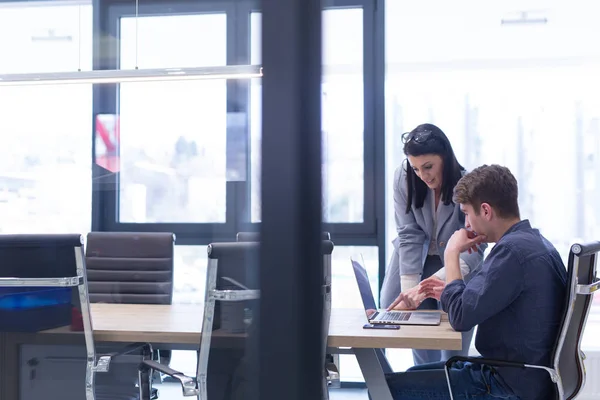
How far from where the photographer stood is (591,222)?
115 inches

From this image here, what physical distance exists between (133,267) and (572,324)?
155cm

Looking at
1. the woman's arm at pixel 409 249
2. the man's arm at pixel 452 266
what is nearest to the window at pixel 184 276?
the woman's arm at pixel 409 249

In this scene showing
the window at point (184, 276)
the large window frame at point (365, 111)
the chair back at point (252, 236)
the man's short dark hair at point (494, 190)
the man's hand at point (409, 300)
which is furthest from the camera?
the large window frame at point (365, 111)

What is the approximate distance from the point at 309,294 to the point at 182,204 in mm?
2027

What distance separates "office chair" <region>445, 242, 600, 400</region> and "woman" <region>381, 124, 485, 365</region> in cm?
39

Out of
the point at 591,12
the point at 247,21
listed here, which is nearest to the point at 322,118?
the point at 247,21

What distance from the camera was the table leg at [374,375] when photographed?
5.01ft

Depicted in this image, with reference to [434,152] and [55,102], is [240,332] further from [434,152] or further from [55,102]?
[55,102]

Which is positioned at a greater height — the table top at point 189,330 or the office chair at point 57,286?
the office chair at point 57,286

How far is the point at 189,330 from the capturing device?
1504 mm

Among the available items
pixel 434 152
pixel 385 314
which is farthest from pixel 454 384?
pixel 434 152

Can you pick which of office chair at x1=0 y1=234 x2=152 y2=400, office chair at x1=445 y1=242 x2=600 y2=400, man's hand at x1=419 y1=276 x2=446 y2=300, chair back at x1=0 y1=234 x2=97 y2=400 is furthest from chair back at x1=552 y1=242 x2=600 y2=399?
chair back at x1=0 y1=234 x2=97 y2=400

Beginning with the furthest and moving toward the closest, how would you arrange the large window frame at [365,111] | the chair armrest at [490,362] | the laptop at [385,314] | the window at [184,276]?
the large window frame at [365,111]
the window at [184,276]
the laptop at [385,314]
the chair armrest at [490,362]

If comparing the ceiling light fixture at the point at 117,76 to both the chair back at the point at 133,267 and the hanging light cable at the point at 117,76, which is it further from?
the chair back at the point at 133,267
